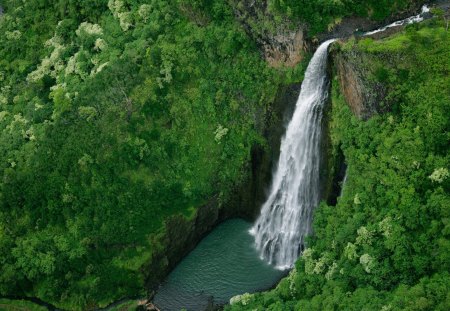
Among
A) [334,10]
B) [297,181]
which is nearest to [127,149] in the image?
[297,181]

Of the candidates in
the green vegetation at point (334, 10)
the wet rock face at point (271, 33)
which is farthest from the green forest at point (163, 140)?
the wet rock face at point (271, 33)

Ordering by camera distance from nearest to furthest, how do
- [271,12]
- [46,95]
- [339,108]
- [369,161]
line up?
[369,161]
[339,108]
[271,12]
[46,95]

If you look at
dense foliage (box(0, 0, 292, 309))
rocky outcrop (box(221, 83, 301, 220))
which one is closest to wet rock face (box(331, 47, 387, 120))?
rocky outcrop (box(221, 83, 301, 220))

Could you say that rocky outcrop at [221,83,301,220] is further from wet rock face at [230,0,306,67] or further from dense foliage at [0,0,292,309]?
wet rock face at [230,0,306,67]

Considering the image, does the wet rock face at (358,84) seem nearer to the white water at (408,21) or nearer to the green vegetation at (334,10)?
the white water at (408,21)

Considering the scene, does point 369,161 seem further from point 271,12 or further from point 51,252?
point 51,252

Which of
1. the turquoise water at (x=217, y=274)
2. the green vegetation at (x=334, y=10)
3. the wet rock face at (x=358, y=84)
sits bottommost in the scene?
the turquoise water at (x=217, y=274)

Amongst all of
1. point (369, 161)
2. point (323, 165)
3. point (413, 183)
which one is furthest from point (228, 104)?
point (413, 183)
